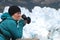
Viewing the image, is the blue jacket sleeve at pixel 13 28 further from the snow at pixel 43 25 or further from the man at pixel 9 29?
the snow at pixel 43 25

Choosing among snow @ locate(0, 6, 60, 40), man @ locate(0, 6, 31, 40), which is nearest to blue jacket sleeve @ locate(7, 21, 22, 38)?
man @ locate(0, 6, 31, 40)

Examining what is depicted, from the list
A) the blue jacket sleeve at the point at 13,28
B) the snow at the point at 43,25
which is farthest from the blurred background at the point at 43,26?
the blue jacket sleeve at the point at 13,28

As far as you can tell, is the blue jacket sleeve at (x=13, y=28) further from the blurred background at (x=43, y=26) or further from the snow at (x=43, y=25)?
the snow at (x=43, y=25)

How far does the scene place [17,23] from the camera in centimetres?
264

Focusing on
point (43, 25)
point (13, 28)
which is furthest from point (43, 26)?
point (13, 28)

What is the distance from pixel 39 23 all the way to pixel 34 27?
0.78 feet

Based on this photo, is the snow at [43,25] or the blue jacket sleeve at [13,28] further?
the snow at [43,25]

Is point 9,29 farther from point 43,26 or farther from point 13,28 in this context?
point 43,26

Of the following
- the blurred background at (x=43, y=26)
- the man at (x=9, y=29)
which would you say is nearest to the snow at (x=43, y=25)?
the blurred background at (x=43, y=26)

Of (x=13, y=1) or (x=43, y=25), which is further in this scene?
(x=13, y=1)

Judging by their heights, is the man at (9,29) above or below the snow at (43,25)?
below

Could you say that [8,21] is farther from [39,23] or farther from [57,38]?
[39,23]

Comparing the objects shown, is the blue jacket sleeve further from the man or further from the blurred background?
the blurred background

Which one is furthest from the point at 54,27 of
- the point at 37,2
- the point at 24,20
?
the point at 37,2
